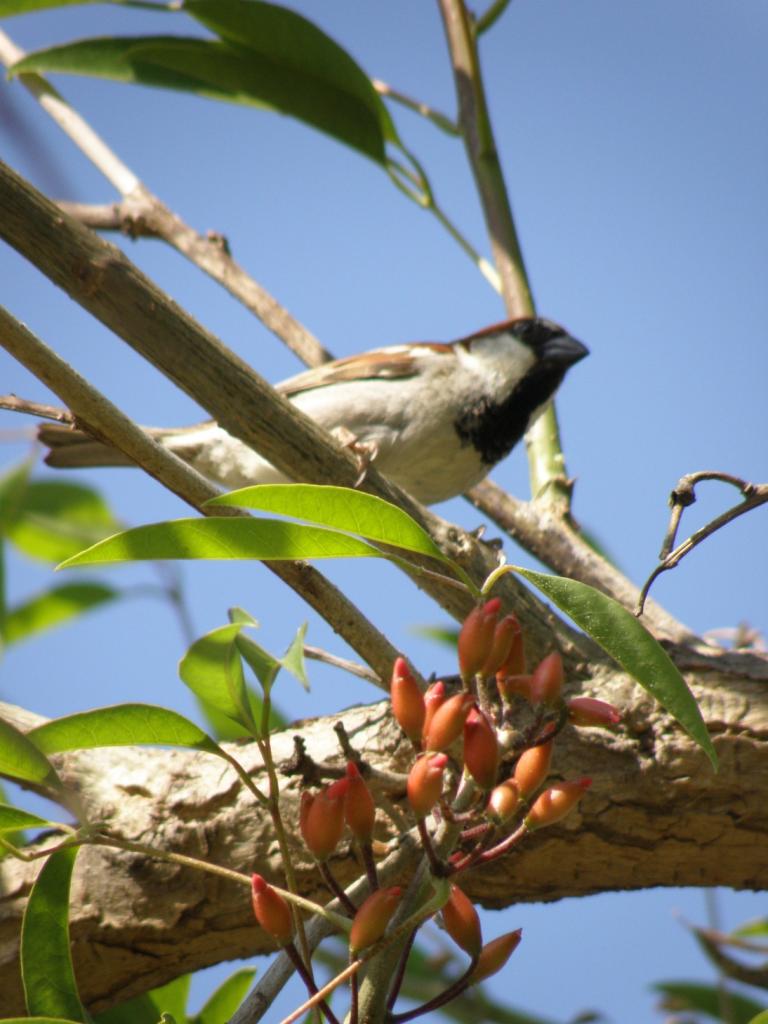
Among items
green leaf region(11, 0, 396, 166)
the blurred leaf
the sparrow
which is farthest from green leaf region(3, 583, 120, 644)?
the blurred leaf

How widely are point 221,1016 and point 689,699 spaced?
93 cm

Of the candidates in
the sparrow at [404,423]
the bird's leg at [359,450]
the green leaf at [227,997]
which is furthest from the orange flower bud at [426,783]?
the sparrow at [404,423]

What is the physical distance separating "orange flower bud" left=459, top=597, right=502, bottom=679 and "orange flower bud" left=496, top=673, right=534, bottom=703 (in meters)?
0.07

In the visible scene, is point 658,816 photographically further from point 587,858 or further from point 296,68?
point 296,68

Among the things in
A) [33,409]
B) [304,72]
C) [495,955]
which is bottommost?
[495,955]

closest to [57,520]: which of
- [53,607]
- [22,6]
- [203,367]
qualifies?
[53,607]

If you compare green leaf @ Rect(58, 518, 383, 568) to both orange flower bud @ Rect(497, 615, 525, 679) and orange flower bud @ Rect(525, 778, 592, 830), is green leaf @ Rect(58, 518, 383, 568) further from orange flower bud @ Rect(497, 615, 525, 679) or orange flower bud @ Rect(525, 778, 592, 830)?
orange flower bud @ Rect(525, 778, 592, 830)

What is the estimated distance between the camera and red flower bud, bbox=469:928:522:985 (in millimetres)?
921

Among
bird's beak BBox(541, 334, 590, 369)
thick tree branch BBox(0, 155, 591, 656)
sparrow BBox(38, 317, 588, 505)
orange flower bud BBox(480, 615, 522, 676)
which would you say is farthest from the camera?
bird's beak BBox(541, 334, 590, 369)

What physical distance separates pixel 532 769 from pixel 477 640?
116 millimetres

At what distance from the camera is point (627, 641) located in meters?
1.01

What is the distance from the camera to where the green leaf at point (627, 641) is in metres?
1.00

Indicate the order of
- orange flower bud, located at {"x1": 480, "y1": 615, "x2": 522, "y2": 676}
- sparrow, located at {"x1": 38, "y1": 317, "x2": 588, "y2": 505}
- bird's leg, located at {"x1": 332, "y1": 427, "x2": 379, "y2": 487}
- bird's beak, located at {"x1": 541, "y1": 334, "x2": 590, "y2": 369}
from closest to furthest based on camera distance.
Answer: orange flower bud, located at {"x1": 480, "y1": 615, "x2": 522, "y2": 676}
bird's leg, located at {"x1": 332, "y1": 427, "x2": 379, "y2": 487}
sparrow, located at {"x1": 38, "y1": 317, "x2": 588, "y2": 505}
bird's beak, located at {"x1": 541, "y1": 334, "x2": 590, "y2": 369}

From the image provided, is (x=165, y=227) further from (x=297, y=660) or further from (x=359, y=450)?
(x=297, y=660)
